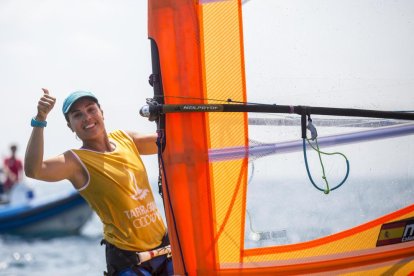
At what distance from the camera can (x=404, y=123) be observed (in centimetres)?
267

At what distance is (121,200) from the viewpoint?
9.41 feet

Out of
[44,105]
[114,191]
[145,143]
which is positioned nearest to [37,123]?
[44,105]

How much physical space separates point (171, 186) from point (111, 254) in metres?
0.64

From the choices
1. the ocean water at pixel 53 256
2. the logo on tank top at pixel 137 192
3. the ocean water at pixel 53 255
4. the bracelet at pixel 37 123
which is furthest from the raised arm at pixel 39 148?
the ocean water at pixel 53 256

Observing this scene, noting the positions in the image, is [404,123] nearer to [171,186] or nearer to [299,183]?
[299,183]

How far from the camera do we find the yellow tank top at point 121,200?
288cm

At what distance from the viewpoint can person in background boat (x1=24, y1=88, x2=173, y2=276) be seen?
288cm

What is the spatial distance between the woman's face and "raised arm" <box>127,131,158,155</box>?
0.32m

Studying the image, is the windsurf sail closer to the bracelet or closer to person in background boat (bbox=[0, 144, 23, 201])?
the bracelet

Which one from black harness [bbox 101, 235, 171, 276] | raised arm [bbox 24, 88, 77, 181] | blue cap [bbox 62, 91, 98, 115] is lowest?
black harness [bbox 101, 235, 171, 276]

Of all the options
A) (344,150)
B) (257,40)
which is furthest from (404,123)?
(257,40)

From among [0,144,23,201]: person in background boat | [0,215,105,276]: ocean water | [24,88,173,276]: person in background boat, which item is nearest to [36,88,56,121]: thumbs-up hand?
[24,88,173,276]: person in background boat

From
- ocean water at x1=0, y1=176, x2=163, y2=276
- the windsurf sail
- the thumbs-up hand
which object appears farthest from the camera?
ocean water at x1=0, y1=176, x2=163, y2=276

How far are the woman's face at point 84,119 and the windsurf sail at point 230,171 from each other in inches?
21.9
